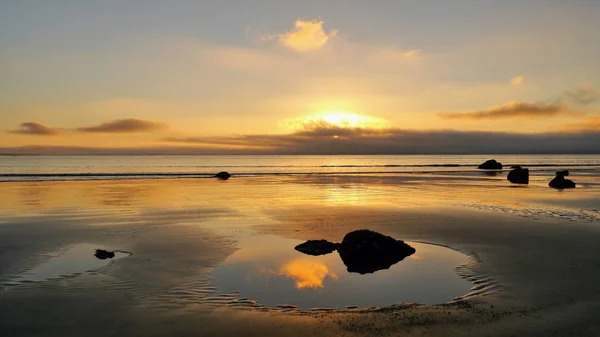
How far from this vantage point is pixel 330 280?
43.1 feet

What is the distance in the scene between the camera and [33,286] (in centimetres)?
1237

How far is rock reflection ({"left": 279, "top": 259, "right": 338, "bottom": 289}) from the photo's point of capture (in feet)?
41.9

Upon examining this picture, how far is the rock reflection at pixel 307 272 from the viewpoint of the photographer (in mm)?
12781

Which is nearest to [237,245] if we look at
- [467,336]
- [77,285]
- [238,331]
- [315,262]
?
[315,262]

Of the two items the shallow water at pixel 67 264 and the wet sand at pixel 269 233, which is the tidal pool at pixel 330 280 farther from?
the shallow water at pixel 67 264

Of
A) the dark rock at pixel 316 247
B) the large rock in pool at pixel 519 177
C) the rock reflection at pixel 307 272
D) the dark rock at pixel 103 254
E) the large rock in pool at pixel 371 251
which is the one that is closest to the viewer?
the rock reflection at pixel 307 272

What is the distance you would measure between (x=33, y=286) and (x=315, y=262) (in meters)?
9.14

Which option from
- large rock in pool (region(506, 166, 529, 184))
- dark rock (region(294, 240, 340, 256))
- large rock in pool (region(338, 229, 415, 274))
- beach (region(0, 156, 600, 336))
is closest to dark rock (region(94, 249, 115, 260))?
beach (region(0, 156, 600, 336))

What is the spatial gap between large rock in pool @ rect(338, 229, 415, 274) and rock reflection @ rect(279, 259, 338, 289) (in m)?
1.20

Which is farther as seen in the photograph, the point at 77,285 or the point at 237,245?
the point at 237,245

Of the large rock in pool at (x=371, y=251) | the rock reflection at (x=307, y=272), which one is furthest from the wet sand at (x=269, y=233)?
the large rock in pool at (x=371, y=251)

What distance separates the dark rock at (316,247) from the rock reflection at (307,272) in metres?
1.31

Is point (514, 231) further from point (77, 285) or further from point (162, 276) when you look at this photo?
point (77, 285)

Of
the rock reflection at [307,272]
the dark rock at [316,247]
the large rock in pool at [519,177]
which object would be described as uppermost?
the large rock in pool at [519,177]
